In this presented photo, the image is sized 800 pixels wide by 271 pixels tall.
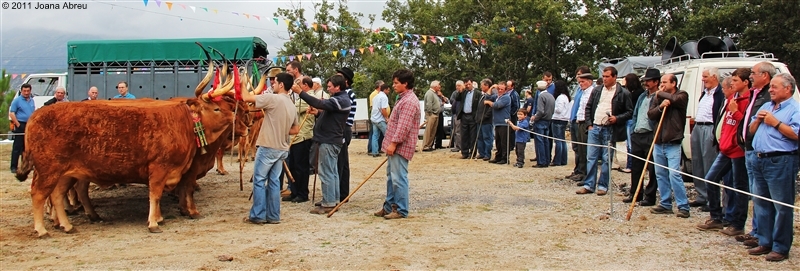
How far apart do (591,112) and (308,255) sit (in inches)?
214

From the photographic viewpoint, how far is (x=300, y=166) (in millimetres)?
9148

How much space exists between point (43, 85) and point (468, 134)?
14523mm

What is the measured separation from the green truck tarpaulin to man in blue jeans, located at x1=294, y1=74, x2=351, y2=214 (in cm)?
863

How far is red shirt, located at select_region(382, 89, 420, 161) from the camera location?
772 cm

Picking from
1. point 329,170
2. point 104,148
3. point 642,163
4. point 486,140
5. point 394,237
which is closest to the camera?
point 394,237

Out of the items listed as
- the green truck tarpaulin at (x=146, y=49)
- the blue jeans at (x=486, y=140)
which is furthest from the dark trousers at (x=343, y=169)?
the green truck tarpaulin at (x=146, y=49)

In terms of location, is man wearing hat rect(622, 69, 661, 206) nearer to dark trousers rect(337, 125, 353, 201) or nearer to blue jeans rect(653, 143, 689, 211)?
blue jeans rect(653, 143, 689, 211)

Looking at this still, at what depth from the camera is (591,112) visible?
986 centimetres

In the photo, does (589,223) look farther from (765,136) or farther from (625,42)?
(625,42)

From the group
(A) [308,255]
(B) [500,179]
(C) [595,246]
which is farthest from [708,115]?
(A) [308,255]

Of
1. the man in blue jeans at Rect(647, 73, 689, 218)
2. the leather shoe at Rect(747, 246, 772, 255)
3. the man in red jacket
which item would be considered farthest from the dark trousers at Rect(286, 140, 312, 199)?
the leather shoe at Rect(747, 246, 772, 255)

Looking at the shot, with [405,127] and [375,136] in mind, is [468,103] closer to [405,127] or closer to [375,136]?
[375,136]

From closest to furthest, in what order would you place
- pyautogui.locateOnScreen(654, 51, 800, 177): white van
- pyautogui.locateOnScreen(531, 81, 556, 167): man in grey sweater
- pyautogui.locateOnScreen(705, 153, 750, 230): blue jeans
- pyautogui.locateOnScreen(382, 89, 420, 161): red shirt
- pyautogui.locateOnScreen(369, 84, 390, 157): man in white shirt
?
pyautogui.locateOnScreen(705, 153, 750, 230): blue jeans, pyautogui.locateOnScreen(382, 89, 420, 161): red shirt, pyautogui.locateOnScreen(654, 51, 800, 177): white van, pyautogui.locateOnScreen(531, 81, 556, 167): man in grey sweater, pyautogui.locateOnScreen(369, 84, 390, 157): man in white shirt

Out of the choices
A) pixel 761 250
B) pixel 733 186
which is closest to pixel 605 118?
pixel 733 186
